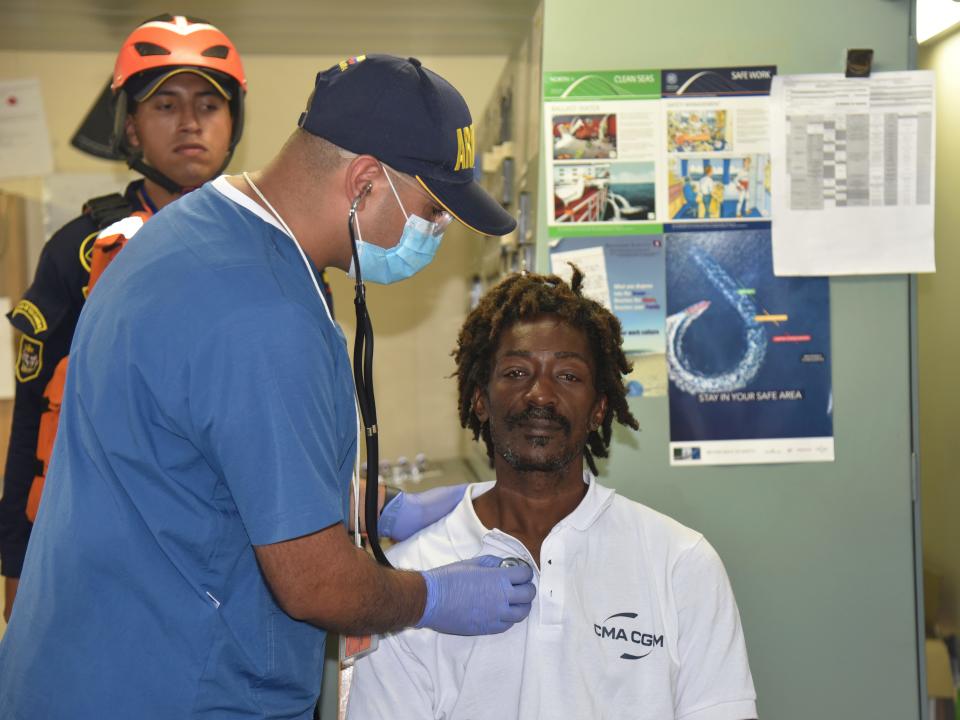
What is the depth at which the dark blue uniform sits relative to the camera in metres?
1.96

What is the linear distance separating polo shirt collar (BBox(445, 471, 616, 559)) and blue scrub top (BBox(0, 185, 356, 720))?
57 centimetres

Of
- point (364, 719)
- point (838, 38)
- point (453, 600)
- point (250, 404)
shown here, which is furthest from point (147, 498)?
point (838, 38)

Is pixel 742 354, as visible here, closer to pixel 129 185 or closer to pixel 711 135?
pixel 711 135

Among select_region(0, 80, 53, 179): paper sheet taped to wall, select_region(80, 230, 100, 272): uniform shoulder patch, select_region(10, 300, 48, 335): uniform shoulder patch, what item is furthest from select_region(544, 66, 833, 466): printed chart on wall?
select_region(0, 80, 53, 179): paper sheet taped to wall

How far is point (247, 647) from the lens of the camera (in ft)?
3.81

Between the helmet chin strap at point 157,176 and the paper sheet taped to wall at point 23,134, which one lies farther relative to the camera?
the paper sheet taped to wall at point 23,134

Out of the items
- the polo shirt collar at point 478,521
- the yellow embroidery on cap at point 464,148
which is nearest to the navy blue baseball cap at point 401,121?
the yellow embroidery on cap at point 464,148

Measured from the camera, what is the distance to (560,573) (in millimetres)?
1640

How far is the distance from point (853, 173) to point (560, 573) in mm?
1130

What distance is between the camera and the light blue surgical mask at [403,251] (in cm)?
126

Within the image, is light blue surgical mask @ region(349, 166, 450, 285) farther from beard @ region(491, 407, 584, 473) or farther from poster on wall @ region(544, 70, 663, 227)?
poster on wall @ region(544, 70, 663, 227)

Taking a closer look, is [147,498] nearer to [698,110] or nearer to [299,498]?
[299,498]

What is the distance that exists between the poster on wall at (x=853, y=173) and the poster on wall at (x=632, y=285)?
28cm

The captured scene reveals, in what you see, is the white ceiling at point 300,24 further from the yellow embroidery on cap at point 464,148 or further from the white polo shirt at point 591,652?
the white polo shirt at point 591,652
